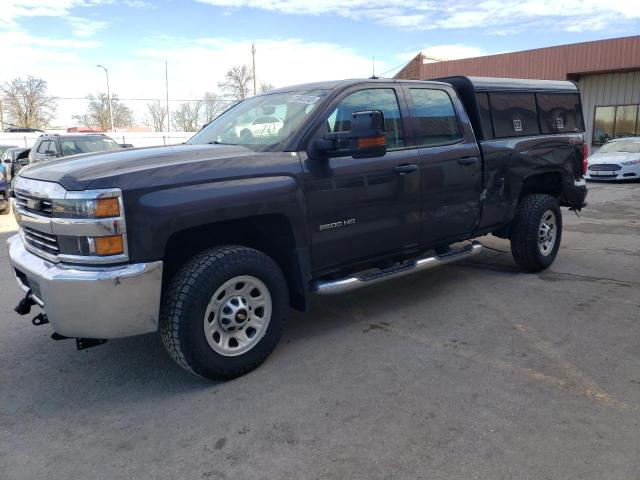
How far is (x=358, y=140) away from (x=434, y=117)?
4.75 ft

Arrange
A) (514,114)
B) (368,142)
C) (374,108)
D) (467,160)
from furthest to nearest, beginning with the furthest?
(514,114) → (467,160) → (374,108) → (368,142)

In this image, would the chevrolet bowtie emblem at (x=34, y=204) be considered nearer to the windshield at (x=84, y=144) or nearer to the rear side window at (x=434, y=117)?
the rear side window at (x=434, y=117)

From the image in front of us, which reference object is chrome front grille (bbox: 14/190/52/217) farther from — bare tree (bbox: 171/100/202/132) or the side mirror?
bare tree (bbox: 171/100/202/132)

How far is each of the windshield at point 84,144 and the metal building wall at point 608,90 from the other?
61.5ft

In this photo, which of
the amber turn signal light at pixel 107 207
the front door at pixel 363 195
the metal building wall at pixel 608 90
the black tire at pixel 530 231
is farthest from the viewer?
the metal building wall at pixel 608 90

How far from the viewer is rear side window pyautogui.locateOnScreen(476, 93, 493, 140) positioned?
17.1 ft

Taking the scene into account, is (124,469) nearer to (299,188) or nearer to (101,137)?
(299,188)

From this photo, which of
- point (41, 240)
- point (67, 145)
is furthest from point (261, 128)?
point (67, 145)

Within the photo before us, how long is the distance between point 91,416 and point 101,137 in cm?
1137

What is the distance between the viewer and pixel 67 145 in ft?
41.3

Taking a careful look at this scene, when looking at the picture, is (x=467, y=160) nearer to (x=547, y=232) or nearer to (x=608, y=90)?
(x=547, y=232)

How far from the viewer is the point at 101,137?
13.2m

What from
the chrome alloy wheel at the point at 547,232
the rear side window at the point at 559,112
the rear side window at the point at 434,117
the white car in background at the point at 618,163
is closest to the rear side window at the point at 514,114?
the rear side window at the point at 559,112

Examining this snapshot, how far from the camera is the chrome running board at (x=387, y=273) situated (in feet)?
12.9
